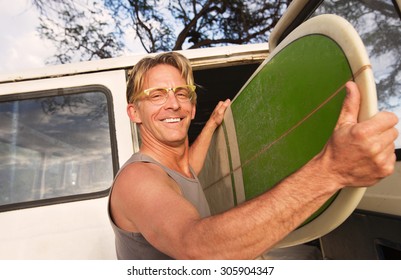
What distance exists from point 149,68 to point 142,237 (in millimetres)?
912

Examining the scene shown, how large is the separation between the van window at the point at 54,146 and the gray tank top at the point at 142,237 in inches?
41.2

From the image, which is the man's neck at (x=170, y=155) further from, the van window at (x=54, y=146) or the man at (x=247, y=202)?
the van window at (x=54, y=146)

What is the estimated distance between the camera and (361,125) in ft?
3.01

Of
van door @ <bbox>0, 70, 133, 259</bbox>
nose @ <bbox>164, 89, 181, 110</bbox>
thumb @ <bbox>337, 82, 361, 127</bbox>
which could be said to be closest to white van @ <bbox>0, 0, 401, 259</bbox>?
van door @ <bbox>0, 70, 133, 259</bbox>

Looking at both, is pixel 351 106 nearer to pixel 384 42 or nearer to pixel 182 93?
pixel 384 42

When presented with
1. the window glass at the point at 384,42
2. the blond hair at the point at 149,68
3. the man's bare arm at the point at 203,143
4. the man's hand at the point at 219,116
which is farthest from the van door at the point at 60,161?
the window glass at the point at 384,42

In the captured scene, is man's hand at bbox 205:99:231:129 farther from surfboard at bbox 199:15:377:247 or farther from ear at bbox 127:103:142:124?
ear at bbox 127:103:142:124

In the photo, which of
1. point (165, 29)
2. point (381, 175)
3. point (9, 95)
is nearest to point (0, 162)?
point (9, 95)

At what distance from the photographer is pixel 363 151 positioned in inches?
35.3

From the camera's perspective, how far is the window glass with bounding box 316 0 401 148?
1542 mm

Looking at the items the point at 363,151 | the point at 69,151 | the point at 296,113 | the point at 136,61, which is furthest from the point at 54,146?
the point at 363,151

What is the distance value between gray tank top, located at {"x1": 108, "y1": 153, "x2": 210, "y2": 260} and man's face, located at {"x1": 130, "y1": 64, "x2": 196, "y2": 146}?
22 centimetres

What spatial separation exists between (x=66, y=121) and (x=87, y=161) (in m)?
0.39
